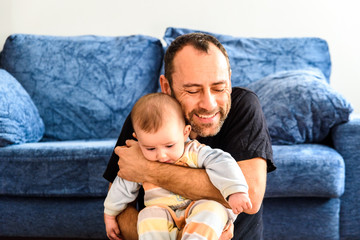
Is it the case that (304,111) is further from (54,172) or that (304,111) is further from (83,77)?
(83,77)

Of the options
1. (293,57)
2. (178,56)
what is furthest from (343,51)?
(178,56)

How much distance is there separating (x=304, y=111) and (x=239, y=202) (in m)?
1.12

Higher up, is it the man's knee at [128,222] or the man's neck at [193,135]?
the man's neck at [193,135]

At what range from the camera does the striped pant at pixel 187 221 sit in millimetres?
934

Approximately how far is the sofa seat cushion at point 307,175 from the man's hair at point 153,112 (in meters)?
0.85

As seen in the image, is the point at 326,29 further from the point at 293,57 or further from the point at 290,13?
the point at 293,57

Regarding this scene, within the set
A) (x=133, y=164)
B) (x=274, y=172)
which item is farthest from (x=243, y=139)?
(x=274, y=172)

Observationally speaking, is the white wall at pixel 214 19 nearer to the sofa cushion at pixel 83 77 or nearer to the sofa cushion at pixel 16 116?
the sofa cushion at pixel 83 77

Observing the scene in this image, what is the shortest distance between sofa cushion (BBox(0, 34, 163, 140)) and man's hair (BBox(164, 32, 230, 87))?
1.21m

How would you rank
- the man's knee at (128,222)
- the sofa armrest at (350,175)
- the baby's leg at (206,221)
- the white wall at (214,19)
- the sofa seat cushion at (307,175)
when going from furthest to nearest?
1. the white wall at (214,19)
2. the sofa armrest at (350,175)
3. the sofa seat cushion at (307,175)
4. the man's knee at (128,222)
5. the baby's leg at (206,221)

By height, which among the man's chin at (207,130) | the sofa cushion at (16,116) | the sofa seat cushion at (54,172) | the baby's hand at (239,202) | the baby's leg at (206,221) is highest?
the man's chin at (207,130)

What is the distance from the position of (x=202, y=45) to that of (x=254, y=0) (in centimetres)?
191

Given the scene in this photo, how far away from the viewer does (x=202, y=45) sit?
125 cm

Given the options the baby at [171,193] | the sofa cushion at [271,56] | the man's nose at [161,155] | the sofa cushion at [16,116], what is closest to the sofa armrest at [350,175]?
the sofa cushion at [271,56]
